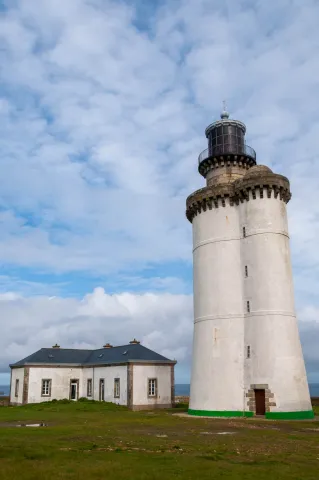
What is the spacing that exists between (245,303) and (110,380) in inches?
686

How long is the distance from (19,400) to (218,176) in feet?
93.5

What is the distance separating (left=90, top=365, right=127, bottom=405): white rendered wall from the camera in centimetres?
4031

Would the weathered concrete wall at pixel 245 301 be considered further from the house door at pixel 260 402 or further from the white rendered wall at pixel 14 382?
the white rendered wall at pixel 14 382

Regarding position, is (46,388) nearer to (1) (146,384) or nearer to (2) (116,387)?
(2) (116,387)

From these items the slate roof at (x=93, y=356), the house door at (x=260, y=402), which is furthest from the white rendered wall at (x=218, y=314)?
the slate roof at (x=93, y=356)

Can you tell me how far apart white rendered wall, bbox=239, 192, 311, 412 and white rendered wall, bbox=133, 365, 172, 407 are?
1302 cm

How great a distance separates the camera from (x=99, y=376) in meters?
44.2

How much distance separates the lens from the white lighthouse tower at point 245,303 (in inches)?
1154

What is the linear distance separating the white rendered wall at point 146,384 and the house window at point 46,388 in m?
10.2

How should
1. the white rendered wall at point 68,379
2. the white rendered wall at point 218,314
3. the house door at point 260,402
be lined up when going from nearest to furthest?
the house door at point 260,402, the white rendered wall at point 218,314, the white rendered wall at point 68,379

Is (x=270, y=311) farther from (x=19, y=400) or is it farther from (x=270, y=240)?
(x=19, y=400)

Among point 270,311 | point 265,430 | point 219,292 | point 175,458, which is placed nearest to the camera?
point 175,458

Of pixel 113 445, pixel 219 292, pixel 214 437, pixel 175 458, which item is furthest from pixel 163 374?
pixel 175 458

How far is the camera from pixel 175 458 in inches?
523
